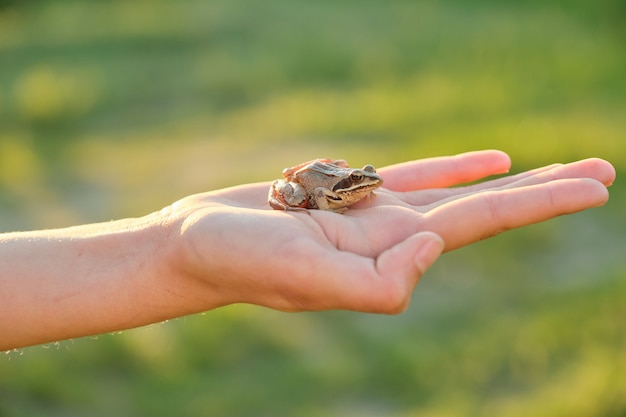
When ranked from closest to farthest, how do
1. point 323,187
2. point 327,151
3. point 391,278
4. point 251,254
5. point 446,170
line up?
1. point 391,278
2. point 251,254
3. point 446,170
4. point 323,187
5. point 327,151

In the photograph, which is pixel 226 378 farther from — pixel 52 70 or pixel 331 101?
pixel 52 70

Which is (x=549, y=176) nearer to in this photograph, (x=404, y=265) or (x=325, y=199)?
(x=404, y=265)

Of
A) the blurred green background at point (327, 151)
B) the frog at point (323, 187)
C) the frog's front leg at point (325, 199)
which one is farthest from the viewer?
the blurred green background at point (327, 151)

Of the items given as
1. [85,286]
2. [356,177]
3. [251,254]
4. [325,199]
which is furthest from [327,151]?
[251,254]

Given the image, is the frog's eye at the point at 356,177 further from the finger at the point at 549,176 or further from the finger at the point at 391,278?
the finger at the point at 391,278

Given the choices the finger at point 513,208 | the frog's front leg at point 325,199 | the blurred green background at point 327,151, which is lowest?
the blurred green background at point 327,151

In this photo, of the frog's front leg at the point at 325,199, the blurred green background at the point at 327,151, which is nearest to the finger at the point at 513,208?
the frog's front leg at the point at 325,199
